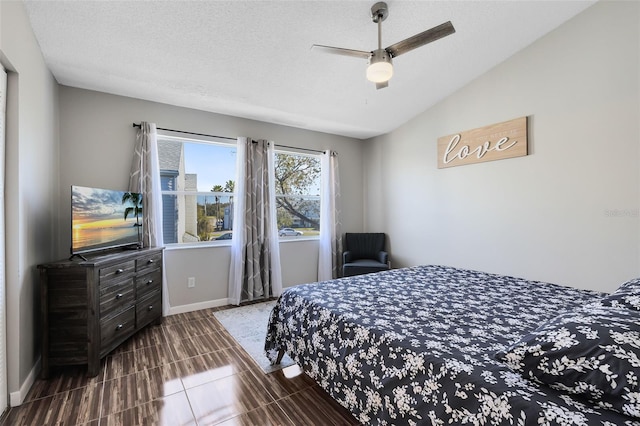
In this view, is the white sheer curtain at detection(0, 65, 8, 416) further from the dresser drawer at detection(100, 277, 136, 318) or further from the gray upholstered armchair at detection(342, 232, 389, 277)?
the gray upholstered armchair at detection(342, 232, 389, 277)

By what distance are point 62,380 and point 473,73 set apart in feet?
16.1

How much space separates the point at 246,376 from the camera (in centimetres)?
227

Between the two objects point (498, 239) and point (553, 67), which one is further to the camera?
point (498, 239)

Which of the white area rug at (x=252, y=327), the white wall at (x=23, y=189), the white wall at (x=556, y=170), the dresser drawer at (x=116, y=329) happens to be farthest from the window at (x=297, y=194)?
the white wall at (x=23, y=189)

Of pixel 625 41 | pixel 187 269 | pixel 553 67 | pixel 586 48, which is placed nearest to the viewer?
pixel 625 41

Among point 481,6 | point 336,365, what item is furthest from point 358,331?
point 481,6

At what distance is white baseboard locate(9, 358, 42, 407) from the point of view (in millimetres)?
1896

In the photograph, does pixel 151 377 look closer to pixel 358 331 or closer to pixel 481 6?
pixel 358 331

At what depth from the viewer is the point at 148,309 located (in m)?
3.03

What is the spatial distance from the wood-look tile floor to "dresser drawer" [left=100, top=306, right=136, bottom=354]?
5.8 inches

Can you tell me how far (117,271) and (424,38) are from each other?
3.07m

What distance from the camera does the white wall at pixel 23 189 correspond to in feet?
6.23

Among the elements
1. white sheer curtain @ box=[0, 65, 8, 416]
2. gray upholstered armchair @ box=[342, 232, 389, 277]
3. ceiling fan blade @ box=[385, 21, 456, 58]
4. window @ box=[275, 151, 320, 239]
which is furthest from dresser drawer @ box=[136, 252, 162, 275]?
ceiling fan blade @ box=[385, 21, 456, 58]

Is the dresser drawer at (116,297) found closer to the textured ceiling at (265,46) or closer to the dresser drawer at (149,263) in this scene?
the dresser drawer at (149,263)
